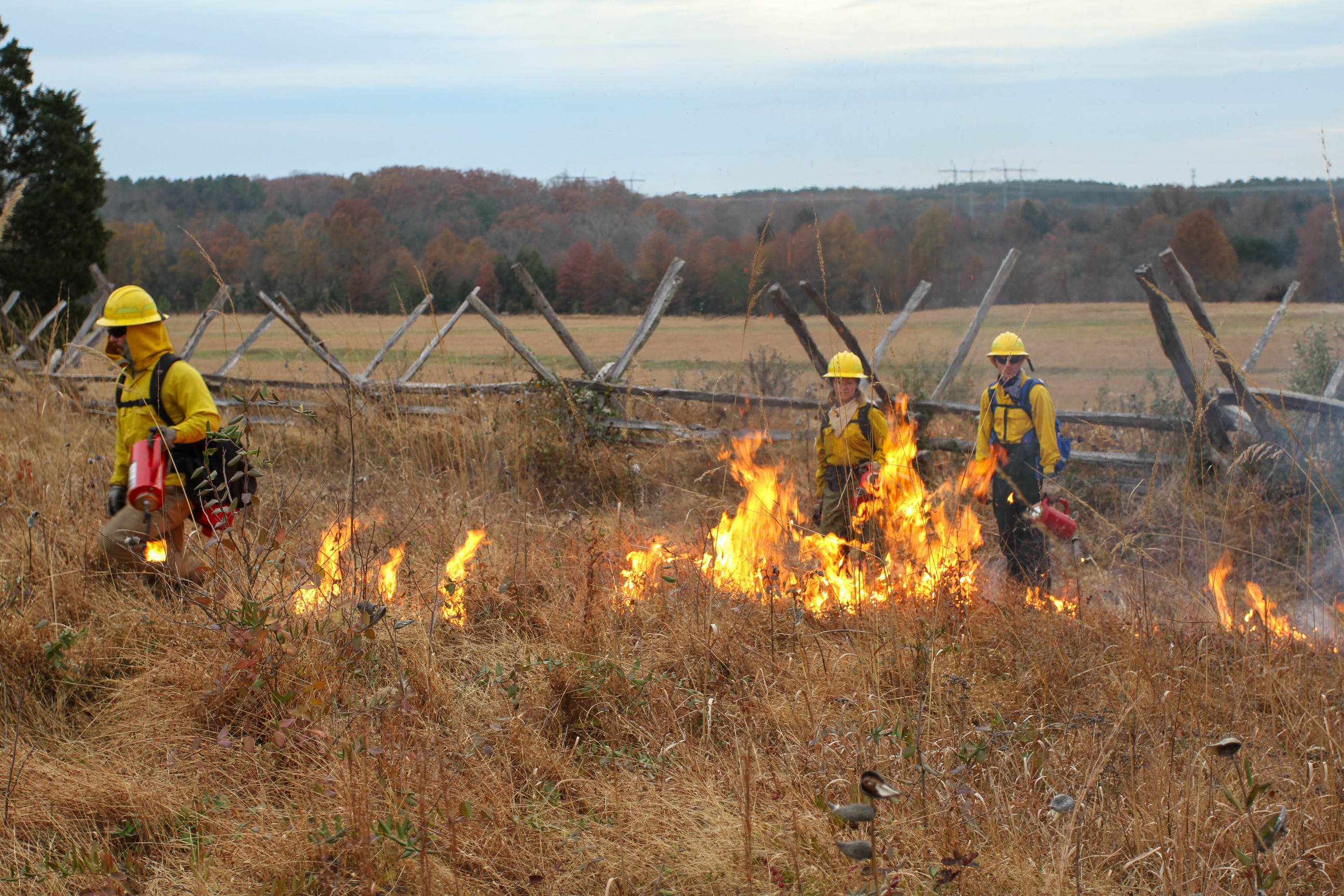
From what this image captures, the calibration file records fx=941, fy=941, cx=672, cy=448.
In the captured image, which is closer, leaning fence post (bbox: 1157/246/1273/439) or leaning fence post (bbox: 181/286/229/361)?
leaning fence post (bbox: 1157/246/1273/439)

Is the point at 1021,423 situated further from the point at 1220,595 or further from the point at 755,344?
the point at 755,344

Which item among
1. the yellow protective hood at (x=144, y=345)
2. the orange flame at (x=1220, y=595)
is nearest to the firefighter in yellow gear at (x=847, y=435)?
the orange flame at (x=1220, y=595)

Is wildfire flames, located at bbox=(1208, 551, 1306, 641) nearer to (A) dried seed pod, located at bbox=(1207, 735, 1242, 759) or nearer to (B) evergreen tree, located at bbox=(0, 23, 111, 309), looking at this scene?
(A) dried seed pod, located at bbox=(1207, 735, 1242, 759)

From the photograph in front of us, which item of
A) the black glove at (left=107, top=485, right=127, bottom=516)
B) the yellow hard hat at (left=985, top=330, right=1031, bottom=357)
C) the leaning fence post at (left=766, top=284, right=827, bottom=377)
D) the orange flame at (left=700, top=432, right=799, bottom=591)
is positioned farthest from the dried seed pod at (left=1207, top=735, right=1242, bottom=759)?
the leaning fence post at (left=766, top=284, right=827, bottom=377)

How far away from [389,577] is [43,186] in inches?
720

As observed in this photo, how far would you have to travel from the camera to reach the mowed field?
37.8ft

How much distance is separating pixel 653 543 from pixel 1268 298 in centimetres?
2042

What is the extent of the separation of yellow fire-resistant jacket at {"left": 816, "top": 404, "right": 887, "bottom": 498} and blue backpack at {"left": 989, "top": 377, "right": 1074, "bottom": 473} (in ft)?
2.47

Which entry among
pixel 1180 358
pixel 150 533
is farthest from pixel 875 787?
pixel 1180 358

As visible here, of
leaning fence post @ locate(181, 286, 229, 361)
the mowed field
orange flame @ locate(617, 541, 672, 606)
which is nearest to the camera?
orange flame @ locate(617, 541, 672, 606)

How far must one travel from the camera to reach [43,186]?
18.0 metres

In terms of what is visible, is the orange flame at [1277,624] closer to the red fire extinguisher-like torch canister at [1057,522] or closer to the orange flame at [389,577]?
the red fire extinguisher-like torch canister at [1057,522]

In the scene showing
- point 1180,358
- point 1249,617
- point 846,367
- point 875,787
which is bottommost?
point 1249,617

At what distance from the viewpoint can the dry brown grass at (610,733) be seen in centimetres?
256
